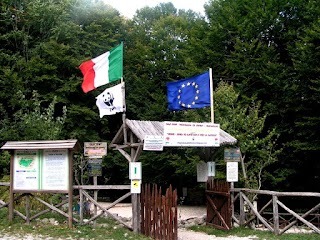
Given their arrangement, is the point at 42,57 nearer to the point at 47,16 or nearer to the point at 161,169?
the point at 47,16

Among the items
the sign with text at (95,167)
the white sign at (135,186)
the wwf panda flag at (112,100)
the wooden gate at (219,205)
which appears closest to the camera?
the white sign at (135,186)

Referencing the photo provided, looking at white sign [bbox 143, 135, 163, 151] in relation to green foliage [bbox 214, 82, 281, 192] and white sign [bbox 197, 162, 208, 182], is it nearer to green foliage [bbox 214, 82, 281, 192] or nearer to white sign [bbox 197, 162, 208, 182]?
white sign [bbox 197, 162, 208, 182]

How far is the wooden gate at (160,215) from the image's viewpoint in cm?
957

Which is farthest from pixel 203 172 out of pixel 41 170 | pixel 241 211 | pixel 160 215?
pixel 41 170

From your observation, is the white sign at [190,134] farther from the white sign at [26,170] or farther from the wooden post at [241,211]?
the white sign at [26,170]

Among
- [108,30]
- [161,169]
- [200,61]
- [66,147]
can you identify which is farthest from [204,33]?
[66,147]

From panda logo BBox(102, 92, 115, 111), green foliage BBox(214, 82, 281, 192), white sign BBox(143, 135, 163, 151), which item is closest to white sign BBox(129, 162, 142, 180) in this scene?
white sign BBox(143, 135, 163, 151)

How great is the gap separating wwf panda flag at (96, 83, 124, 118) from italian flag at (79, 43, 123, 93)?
13.1 inches

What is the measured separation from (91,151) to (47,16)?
1415cm

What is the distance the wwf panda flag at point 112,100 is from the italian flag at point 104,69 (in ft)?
1.10

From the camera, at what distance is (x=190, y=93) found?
39.0ft

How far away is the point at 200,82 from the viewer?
38.6ft

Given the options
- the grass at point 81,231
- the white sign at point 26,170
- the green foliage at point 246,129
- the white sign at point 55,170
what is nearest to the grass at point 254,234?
the grass at point 81,231

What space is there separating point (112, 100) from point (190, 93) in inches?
93.2
